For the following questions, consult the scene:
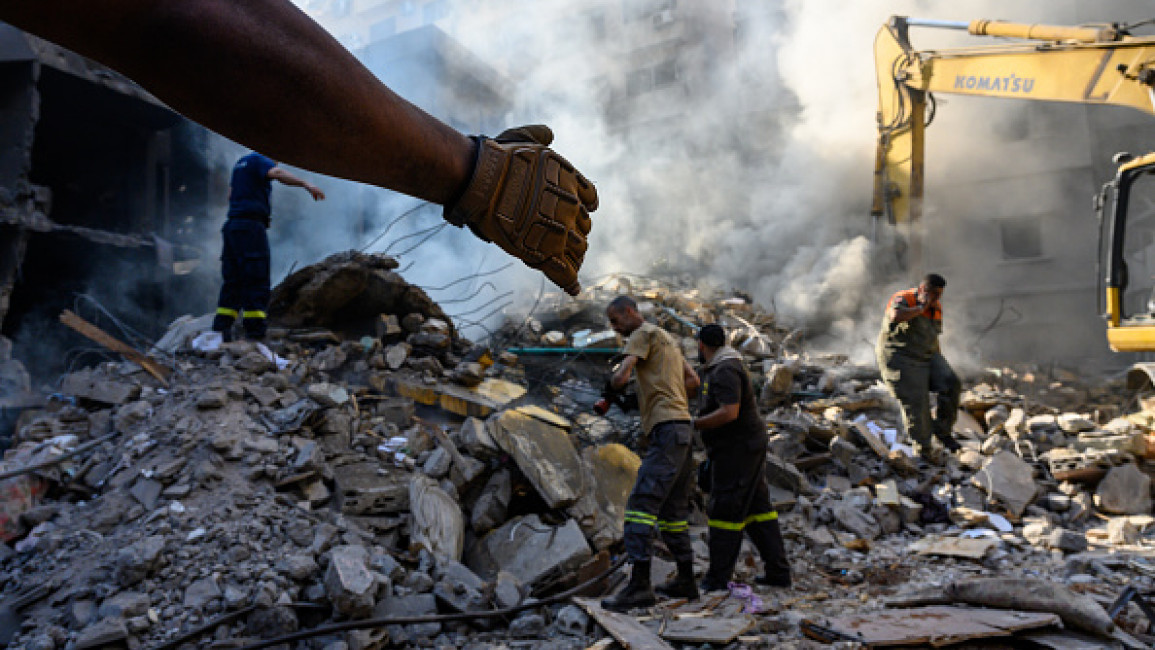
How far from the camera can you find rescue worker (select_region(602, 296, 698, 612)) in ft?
11.7

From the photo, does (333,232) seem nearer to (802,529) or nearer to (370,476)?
(370,476)

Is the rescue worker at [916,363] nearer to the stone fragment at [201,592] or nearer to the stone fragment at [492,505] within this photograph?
the stone fragment at [492,505]

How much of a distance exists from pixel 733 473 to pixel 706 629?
51.8 inches

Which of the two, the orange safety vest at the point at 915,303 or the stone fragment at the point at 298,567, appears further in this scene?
the orange safety vest at the point at 915,303

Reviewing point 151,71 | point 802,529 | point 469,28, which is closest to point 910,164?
point 802,529

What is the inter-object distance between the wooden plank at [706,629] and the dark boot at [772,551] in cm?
116

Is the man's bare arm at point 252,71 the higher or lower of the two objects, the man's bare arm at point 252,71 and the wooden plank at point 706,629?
the higher

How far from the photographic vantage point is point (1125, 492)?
5.47 meters

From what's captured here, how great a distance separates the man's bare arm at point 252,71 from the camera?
0.86 metres

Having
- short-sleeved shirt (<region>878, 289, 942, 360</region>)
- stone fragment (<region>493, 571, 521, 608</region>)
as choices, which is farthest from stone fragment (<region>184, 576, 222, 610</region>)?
short-sleeved shirt (<region>878, 289, 942, 360</region>)

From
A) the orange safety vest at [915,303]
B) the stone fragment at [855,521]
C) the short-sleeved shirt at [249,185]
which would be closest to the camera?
the stone fragment at [855,521]

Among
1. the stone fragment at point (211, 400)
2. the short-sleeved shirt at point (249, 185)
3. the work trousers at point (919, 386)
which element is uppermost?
the short-sleeved shirt at point (249, 185)

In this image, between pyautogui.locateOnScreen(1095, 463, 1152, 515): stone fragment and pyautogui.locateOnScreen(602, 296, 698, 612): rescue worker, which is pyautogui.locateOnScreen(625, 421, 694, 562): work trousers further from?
pyautogui.locateOnScreen(1095, 463, 1152, 515): stone fragment

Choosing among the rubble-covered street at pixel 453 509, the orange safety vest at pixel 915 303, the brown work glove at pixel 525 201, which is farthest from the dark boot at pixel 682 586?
the orange safety vest at pixel 915 303
